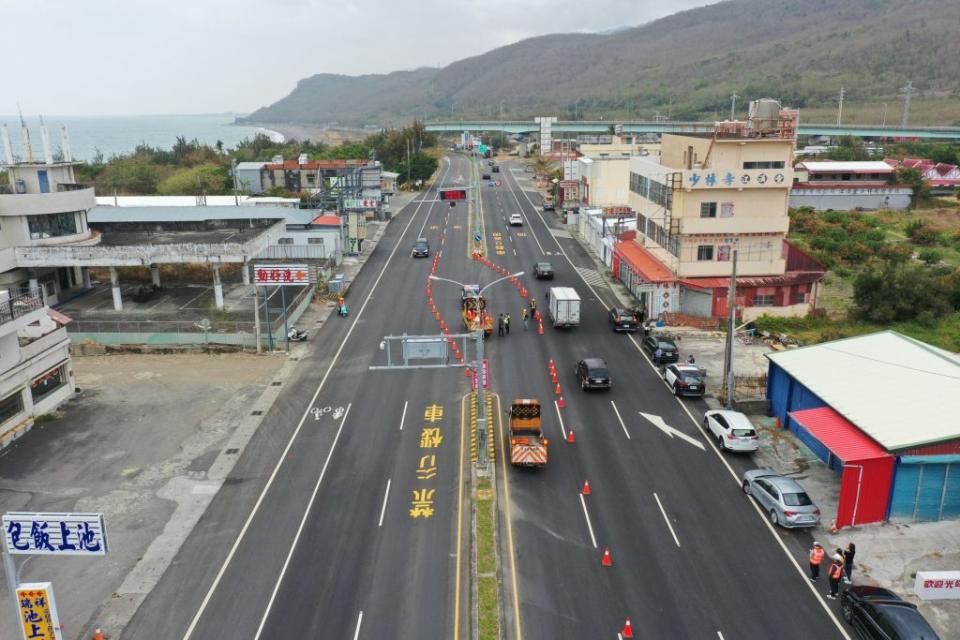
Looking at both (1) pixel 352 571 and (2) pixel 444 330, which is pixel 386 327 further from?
(1) pixel 352 571

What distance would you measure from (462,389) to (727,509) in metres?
17.0

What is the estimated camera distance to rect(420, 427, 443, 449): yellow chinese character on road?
33.6 m

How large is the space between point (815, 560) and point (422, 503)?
14.1 meters

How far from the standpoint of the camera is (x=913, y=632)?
62.8ft

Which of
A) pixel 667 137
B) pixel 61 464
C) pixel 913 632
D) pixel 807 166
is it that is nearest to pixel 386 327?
pixel 61 464

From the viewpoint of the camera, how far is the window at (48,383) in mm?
37594

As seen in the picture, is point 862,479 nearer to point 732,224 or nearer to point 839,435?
point 839,435

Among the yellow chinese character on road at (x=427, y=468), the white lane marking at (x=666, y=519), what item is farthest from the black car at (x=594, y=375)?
the yellow chinese character on road at (x=427, y=468)

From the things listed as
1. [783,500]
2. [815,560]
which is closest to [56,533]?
[815,560]

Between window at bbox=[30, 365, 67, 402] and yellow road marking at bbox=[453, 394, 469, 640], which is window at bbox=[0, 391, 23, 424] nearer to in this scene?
window at bbox=[30, 365, 67, 402]

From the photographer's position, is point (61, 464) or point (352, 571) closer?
point (352, 571)

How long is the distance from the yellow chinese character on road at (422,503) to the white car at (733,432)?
13345 mm

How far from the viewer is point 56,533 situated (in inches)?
728

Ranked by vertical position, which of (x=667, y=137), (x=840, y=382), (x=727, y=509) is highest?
(x=667, y=137)
